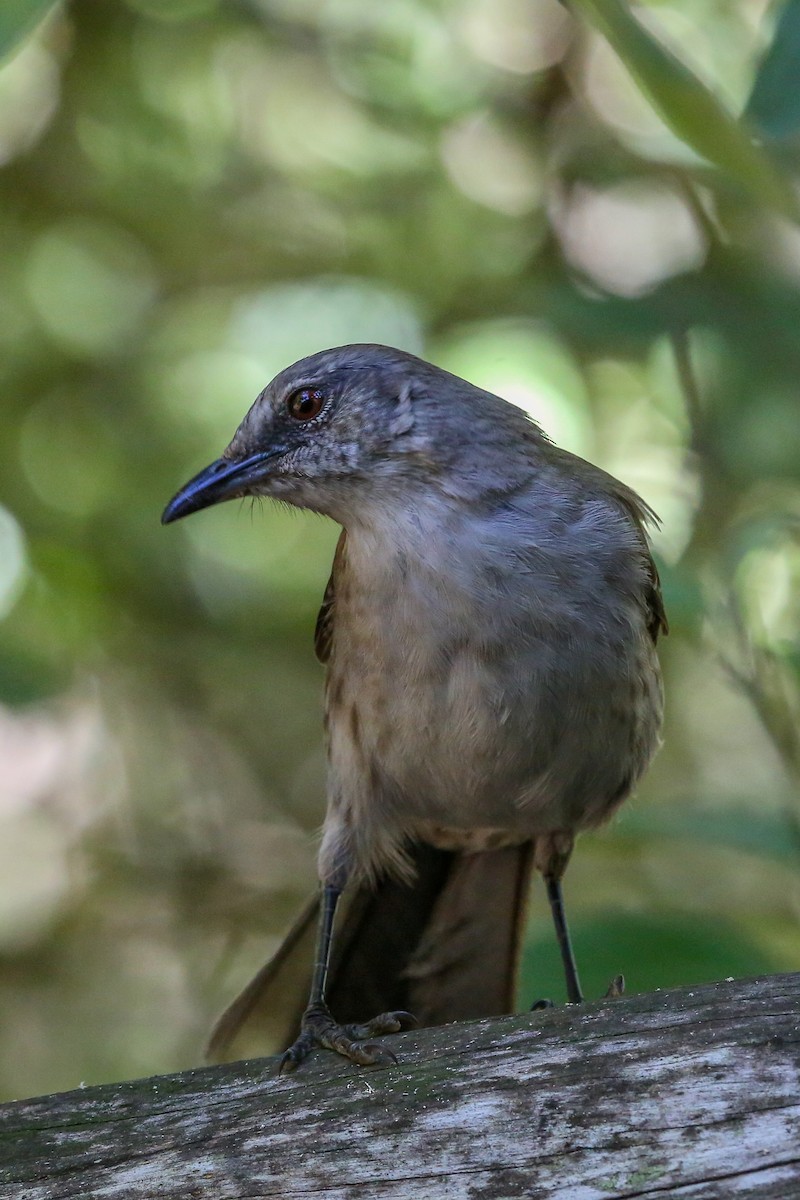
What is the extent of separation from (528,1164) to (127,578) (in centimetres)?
323

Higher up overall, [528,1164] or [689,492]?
[689,492]

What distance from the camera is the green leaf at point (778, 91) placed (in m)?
1.96

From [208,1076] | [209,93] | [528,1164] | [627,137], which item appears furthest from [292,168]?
[528,1164]

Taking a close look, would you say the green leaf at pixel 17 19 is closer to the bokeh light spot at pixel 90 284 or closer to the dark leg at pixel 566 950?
the dark leg at pixel 566 950

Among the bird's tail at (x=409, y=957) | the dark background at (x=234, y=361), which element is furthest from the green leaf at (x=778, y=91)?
the dark background at (x=234, y=361)

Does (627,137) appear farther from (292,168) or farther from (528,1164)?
(528,1164)

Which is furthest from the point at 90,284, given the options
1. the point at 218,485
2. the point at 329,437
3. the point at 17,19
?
the point at 17,19

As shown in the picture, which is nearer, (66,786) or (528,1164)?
(528,1164)

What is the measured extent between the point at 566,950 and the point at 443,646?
92cm

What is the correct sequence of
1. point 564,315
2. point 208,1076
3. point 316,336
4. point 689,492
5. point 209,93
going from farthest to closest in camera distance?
point 209,93, point 316,336, point 689,492, point 564,315, point 208,1076

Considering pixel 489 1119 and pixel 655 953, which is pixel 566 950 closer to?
pixel 655 953

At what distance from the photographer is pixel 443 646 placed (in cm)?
307

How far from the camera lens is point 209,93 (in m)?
5.21

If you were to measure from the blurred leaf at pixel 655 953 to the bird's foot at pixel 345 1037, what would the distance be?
1.45 feet
